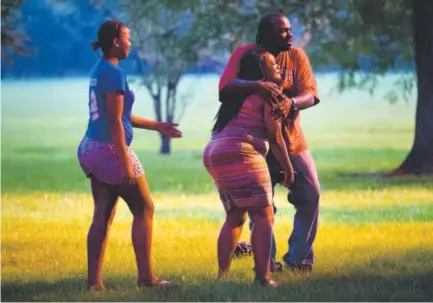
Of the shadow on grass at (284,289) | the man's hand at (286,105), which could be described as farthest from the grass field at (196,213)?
the man's hand at (286,105)

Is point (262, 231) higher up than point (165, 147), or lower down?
higher up

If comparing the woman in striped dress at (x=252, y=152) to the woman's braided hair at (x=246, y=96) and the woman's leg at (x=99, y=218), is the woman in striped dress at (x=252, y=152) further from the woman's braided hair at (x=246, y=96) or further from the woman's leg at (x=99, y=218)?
the woman's leg at (x=99, y=218)

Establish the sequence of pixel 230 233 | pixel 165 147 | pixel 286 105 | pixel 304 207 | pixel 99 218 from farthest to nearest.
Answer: pixel 165 147
pixel 304 207
pixel 230 233
pixel 286 105
pixel 99 218

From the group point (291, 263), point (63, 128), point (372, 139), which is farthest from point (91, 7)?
point (372, 139)

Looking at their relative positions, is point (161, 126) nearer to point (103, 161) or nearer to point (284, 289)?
point (103, 161)

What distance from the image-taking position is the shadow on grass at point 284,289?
19.1 feet

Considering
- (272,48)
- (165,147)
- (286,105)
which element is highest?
(272,48)

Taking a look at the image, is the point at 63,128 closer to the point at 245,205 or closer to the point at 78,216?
the point at 78,216

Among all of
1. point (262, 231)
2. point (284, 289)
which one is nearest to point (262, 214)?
point (262, 231)

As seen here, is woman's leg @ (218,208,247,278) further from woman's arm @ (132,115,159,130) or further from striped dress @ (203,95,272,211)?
woman's arm @ (132,115,159,130)

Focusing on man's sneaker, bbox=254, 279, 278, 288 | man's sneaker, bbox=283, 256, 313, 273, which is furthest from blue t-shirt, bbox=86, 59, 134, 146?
man's sneaker, bbox=283, 256, 313, 273

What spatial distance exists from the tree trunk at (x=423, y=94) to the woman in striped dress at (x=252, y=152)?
5498 mm

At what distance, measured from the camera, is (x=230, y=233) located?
589 cm

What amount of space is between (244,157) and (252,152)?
0.05 meters
